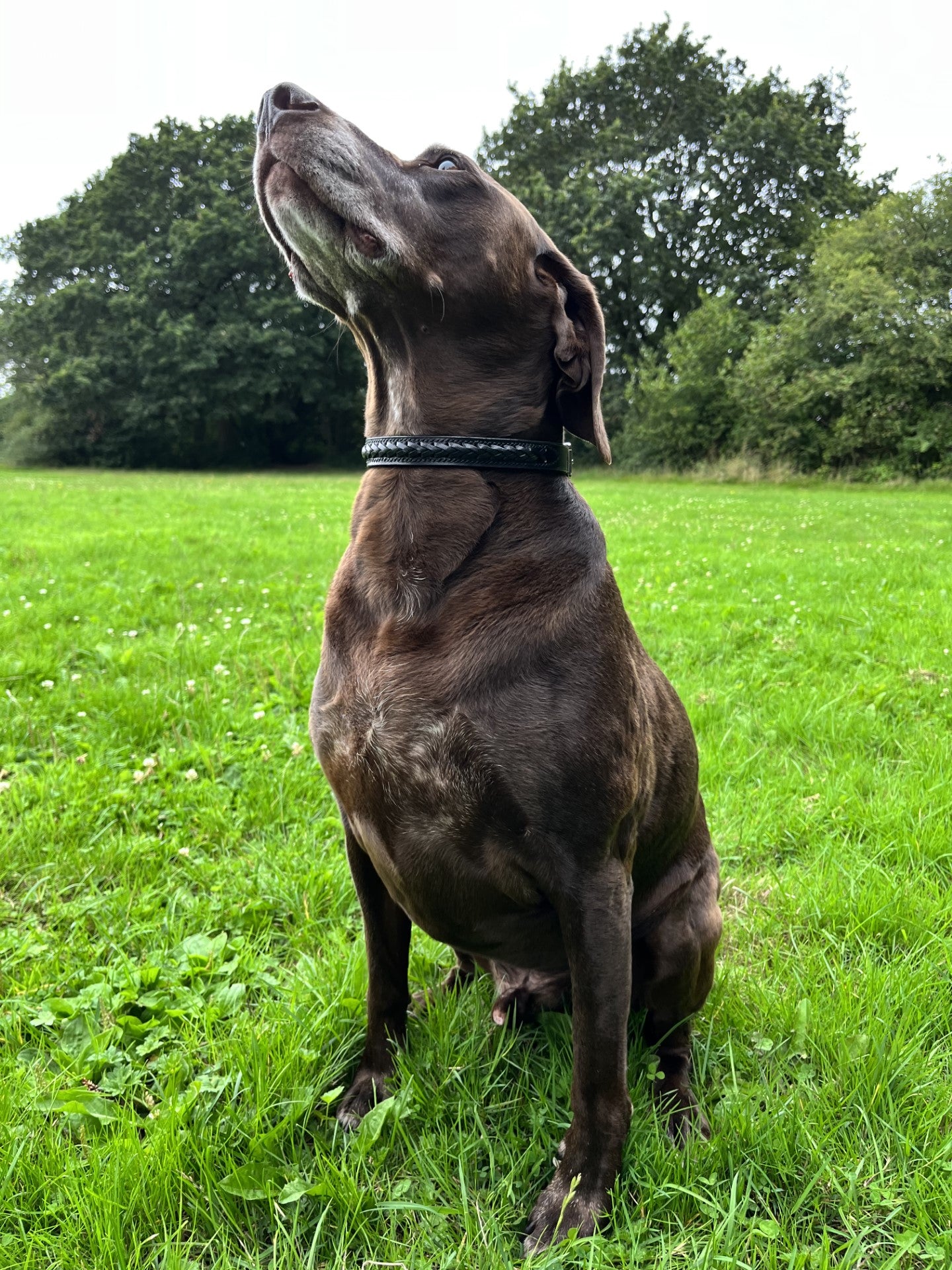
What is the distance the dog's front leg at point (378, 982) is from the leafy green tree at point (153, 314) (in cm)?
3612

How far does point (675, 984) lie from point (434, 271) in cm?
190

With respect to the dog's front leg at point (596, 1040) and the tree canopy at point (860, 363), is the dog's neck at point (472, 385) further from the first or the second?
the tree canopy at point (860, 363)

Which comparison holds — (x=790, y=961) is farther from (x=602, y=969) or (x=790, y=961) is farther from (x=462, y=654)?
(x=462, y=654)

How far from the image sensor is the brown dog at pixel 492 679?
5.53 feet

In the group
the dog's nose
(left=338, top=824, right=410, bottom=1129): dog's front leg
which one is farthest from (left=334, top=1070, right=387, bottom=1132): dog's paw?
the dog's nose

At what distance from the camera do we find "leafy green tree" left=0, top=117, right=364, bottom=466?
34750mm

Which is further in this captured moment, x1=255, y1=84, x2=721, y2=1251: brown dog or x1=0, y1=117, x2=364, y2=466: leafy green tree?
x1=0, y1=117, x2=364, y2=466: leafy green tree

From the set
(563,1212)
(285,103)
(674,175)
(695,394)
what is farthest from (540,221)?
(563,1212)

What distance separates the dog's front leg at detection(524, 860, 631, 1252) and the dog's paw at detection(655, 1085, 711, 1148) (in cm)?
24

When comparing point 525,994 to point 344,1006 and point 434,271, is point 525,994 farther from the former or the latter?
point 434,271

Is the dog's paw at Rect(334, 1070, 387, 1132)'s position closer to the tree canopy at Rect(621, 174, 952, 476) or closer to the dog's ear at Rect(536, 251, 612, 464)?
the dog's ear at Rect(536, 251, 612, 464)

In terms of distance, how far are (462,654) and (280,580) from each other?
571 centimetres

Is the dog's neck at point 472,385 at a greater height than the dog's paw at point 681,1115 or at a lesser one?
greater

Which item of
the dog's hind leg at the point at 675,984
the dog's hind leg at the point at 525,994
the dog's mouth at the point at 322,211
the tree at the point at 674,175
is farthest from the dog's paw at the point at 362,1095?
the tree at the point at 674,175
